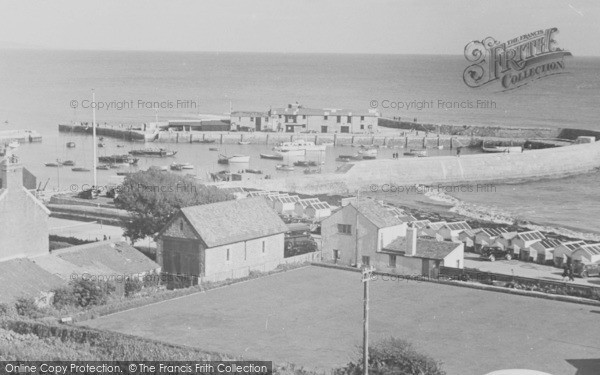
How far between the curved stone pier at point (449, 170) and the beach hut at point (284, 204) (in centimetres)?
746

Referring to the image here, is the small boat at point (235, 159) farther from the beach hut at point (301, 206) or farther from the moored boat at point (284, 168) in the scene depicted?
the beach hut at point (301, 206)

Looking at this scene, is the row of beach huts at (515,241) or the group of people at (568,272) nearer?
the group of people at (568,272)

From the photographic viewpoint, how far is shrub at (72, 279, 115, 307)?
26875 millimetres

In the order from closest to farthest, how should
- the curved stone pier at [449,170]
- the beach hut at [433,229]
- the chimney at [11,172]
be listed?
the chimney at [11,172] → the beach hut at [433,229] → the curved stone pier at [449,170]

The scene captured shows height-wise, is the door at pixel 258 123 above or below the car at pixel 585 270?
above

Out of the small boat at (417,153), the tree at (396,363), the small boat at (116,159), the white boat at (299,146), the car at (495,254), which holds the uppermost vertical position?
the white boat at (299,146)

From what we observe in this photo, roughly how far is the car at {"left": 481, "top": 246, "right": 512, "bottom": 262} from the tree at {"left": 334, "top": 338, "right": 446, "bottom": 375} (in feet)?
74.8

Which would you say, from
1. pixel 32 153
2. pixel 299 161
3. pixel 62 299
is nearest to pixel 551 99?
pixel 299 161

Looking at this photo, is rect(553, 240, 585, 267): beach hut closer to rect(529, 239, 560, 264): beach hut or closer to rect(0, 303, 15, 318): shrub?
rect(529, 239, 560, 264): beach hut

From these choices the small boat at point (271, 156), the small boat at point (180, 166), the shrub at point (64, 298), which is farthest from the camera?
the small boat at point (271, 156)

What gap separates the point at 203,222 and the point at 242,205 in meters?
2.28

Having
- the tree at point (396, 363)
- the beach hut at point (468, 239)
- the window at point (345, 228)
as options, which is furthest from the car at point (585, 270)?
the tree at point (396, 363)

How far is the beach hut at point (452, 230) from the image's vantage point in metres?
43.8

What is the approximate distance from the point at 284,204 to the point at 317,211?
2.20 meters
